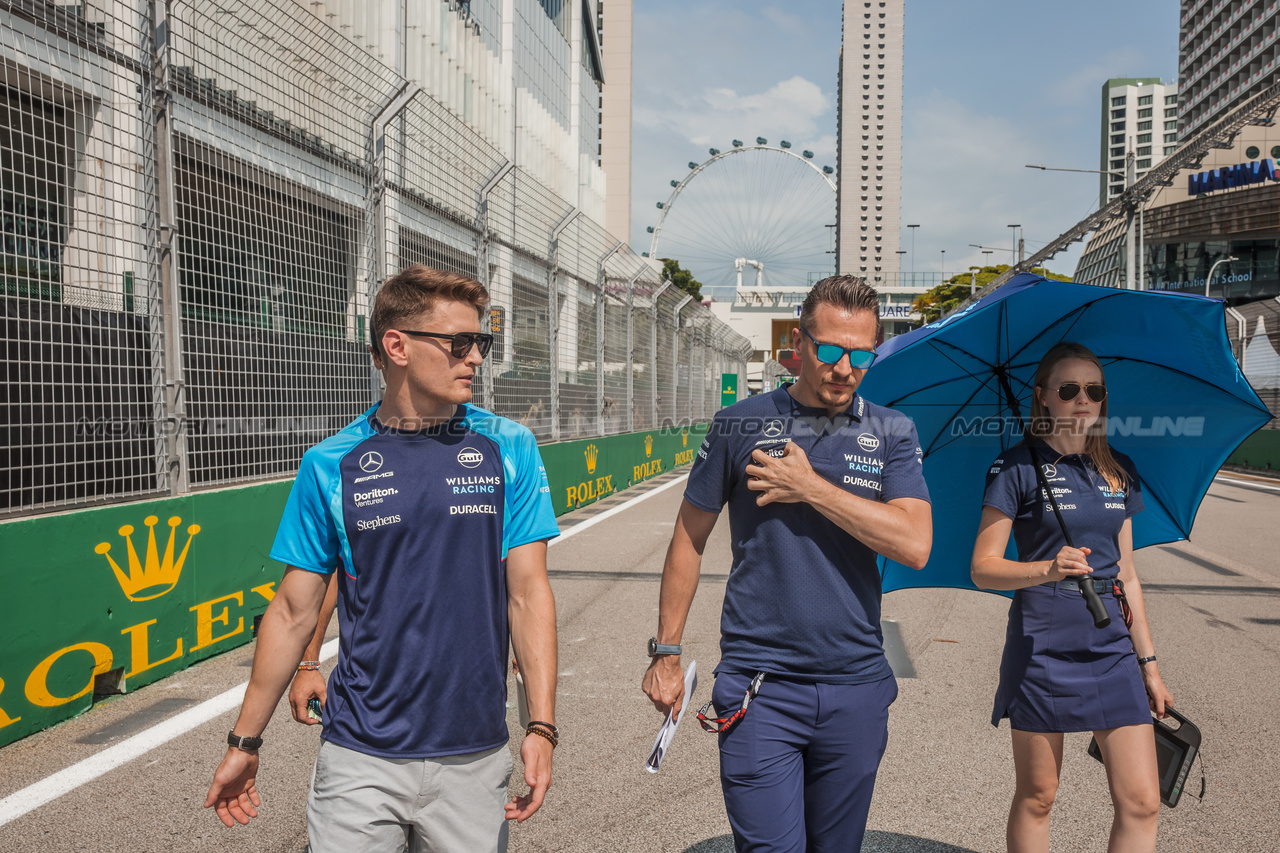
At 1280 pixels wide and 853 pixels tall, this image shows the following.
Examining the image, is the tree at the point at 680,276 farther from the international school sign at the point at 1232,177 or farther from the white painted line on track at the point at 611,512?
the white painted line on track at the point at 611,512

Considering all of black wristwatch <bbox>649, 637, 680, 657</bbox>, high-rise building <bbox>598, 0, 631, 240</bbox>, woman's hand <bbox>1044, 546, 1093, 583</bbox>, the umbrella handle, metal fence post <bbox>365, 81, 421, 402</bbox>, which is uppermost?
high-rise building <bbox>598, 0, 631, 240</bbox>

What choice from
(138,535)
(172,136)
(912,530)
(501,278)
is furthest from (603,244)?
(912,530)

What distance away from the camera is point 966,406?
336 centimetres

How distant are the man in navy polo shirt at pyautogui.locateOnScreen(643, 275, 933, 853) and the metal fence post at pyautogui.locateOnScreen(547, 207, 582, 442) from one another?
9.92 metres

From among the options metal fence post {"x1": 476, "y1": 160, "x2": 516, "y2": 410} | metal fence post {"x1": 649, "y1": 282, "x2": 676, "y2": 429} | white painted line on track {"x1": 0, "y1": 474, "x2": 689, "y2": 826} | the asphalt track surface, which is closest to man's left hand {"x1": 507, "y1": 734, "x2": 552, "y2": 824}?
white painted line on track {"x1": 0, "y1": 474, "x2": 689, "y2": 826}

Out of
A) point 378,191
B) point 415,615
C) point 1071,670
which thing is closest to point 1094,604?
point 1071,670

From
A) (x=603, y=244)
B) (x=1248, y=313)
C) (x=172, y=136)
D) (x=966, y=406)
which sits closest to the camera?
(x=966, y=406)

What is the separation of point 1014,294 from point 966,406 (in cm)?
63

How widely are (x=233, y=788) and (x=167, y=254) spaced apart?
13.6 ft

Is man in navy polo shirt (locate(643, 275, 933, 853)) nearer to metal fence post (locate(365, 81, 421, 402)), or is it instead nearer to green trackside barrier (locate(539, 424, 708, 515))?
metal fence post (locate(365, 81, 421, 402))

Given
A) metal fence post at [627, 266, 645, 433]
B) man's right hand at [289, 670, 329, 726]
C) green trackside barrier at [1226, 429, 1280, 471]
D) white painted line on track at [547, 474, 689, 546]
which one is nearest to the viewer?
man's right hand at [289, 670, 329, 726]

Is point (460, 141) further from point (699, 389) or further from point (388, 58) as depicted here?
point (388, 58)

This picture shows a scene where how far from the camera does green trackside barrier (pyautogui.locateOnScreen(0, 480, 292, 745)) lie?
14.3 ft

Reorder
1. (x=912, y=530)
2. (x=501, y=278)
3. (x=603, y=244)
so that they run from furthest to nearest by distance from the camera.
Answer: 1. (x=603, y=244)
2. (x=501, y=278)
3. (x=912, y=530)
